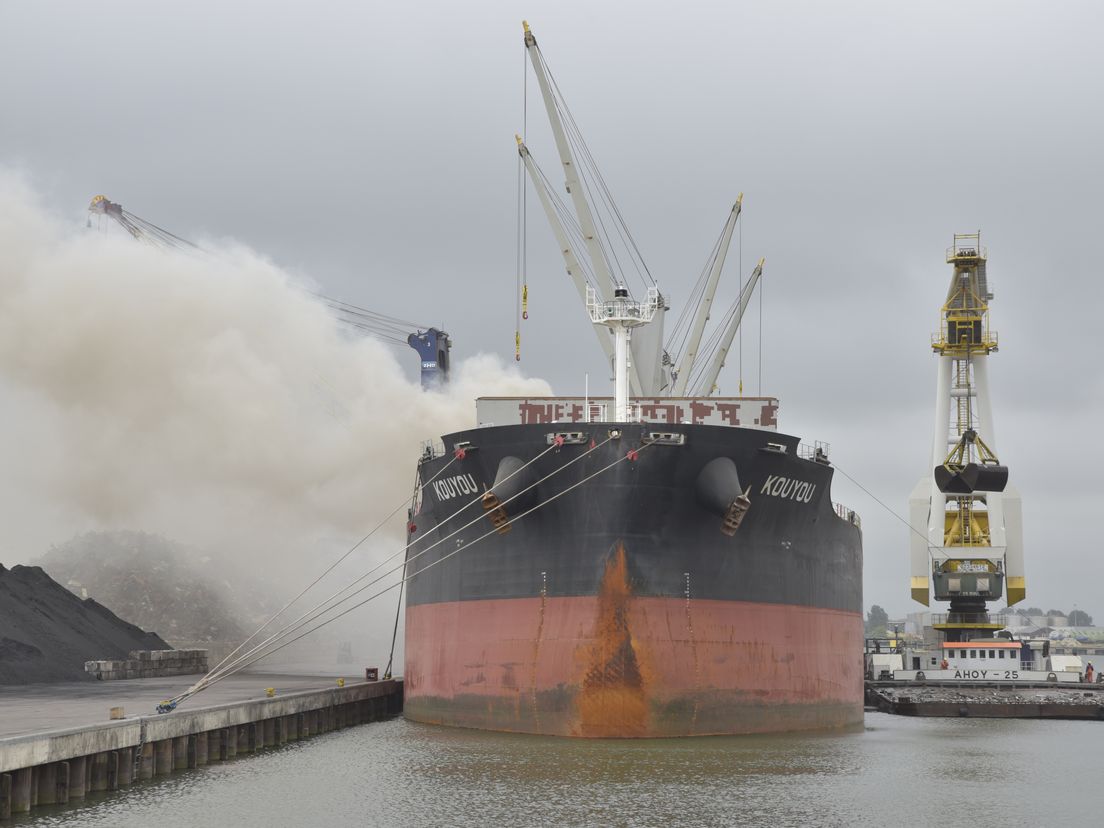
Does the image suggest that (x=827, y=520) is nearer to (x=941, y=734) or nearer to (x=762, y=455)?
(x=762, y=455)

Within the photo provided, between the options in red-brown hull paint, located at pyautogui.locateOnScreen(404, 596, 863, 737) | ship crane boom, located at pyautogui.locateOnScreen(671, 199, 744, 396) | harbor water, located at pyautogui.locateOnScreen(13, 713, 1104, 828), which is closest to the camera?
harbor water, located at pyautogui.locateOnScreen(13, 713, 1104, 828)

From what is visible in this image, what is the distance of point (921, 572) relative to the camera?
5678 cm

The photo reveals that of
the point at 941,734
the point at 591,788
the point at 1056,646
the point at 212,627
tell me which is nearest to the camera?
the point at 591,788

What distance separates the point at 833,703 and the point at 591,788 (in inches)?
417

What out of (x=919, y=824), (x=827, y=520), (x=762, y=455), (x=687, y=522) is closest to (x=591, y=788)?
(x=919, y=824)

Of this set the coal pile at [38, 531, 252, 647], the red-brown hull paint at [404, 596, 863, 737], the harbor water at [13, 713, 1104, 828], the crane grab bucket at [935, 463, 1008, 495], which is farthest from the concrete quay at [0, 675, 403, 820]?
the coal pile at [38, 531, 252, 647]

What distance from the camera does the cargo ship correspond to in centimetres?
2545

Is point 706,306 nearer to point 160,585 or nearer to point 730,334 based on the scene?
point 730,334

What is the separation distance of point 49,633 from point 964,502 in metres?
37.3

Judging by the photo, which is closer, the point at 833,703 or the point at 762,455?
the point at 762,455

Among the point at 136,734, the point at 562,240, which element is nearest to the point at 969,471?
the point at 562,240

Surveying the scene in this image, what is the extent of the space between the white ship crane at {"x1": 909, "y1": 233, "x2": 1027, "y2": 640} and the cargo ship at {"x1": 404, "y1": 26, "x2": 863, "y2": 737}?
27.1 metres

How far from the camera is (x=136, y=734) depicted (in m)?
20.5

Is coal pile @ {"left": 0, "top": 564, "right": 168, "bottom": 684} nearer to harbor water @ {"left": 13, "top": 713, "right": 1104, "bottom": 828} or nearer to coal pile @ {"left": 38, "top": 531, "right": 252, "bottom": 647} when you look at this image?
harbor water @ {"left": 13, "top": 713, "right": 1104, "bottom": 828}
